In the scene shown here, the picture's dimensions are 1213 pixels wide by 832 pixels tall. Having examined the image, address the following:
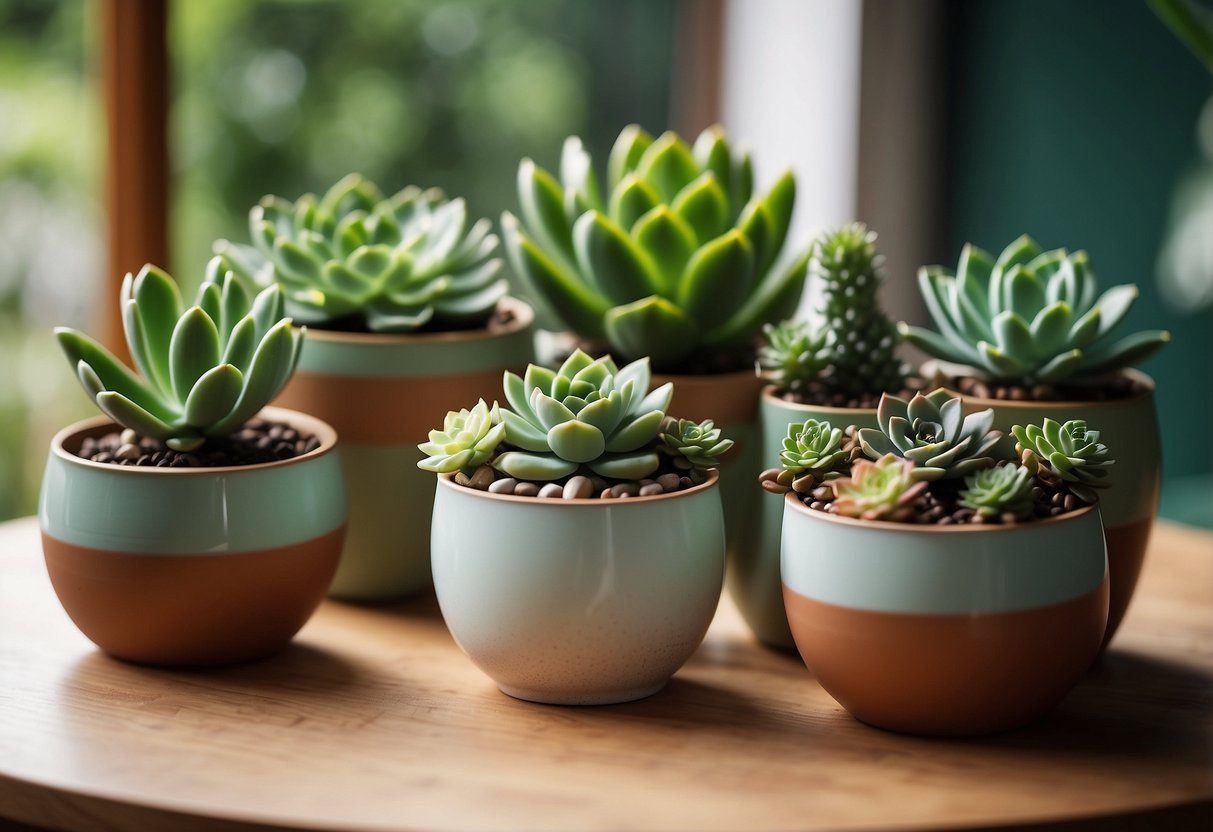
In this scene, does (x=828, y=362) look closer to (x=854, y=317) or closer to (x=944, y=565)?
(x=854, y=317)

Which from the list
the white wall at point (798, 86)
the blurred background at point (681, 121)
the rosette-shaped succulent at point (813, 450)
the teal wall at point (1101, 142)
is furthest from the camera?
the white wall at point (798, 86)

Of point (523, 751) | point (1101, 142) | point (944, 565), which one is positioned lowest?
point (523, 751)

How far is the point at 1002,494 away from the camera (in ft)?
2.27

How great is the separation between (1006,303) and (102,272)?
3.44ft

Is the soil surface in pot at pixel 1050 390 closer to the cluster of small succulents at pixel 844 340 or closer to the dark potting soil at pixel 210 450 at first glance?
the cluster of small succulents at pixel 844 340

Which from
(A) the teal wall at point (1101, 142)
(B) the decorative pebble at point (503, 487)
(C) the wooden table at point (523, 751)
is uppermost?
(A) the teal wall at point (1101, 142)

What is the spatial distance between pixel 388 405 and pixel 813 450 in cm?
31

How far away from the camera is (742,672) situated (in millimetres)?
846

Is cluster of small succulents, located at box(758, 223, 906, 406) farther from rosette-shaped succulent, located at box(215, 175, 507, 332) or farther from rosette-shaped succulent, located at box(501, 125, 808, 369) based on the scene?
rosette-shaped succulent, located at box(215, 175, 507, 332)

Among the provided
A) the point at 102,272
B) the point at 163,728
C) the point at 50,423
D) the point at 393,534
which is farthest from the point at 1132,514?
the point at 50,423

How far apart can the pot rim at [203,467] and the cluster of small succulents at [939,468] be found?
0.28 m

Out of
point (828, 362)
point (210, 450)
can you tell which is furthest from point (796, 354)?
point (210, 450)

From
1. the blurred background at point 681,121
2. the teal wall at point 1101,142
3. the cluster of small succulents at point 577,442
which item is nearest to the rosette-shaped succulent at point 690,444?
the cluster of small succulents at point 577,442

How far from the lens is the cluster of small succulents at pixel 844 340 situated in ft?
2.85
